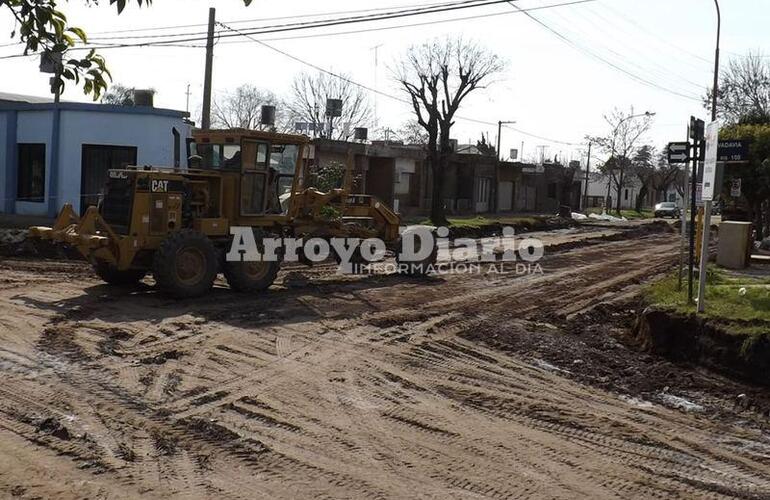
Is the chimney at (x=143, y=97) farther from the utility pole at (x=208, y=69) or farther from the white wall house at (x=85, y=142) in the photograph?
the utility pole at (x=208, y=69)

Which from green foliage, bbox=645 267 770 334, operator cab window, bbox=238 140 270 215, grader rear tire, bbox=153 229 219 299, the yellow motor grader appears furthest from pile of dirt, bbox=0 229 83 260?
green foliage, bbox=645 267 770 334

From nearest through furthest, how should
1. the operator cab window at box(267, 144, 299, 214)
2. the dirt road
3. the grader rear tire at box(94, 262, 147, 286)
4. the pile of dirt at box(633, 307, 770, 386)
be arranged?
the dirt road < the pile of dirt at box(633, 307, 770, 386) < the grader rear tire at box(94, 262, 147, 286) < the operator cab window at box(267, 144, 299, 214)

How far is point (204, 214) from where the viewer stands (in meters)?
14.5


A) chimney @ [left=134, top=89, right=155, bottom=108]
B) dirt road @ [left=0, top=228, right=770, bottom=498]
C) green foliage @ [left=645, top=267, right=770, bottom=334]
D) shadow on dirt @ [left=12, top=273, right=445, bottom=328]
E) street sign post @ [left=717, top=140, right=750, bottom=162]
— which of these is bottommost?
dirt road @ [left=0, top=228, right=770, bottom=498]

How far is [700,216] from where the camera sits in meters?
14.6

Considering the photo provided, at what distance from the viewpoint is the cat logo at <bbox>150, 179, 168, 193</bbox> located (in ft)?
43.9

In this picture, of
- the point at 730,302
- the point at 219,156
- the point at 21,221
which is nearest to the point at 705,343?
the point at 730,302

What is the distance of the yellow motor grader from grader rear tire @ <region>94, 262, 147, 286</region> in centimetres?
2

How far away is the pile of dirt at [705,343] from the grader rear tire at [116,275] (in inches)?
322

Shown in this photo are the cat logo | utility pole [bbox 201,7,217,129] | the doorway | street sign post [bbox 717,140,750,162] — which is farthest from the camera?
the doorway

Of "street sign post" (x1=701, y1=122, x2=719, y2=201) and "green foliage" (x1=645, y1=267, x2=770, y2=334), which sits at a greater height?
"street sign post" (x1=701, y1=122, x2=719, y2=201)

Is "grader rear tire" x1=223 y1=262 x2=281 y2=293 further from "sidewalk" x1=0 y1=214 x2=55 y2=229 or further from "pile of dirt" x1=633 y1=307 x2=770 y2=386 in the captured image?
"sidewalk" x1=0 y1=214 x2=55 y2=229

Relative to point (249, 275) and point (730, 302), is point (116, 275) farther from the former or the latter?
point (730, 302)

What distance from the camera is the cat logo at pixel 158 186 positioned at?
1338 cm
